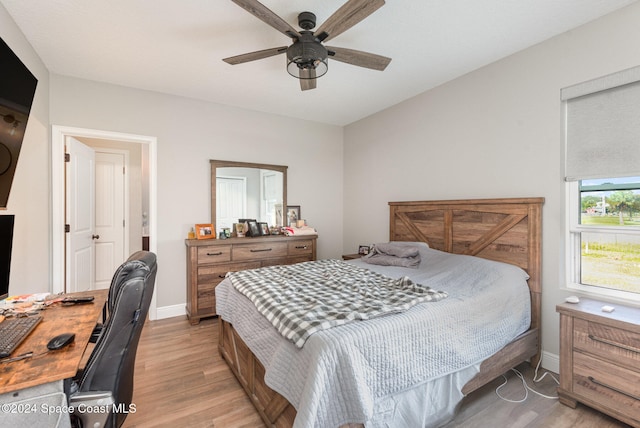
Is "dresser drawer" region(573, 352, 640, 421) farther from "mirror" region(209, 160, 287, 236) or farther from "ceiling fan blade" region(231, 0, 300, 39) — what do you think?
"mirror" region(209, 160, 287, 236)

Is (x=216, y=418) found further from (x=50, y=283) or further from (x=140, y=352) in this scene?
(x=50, y=283)

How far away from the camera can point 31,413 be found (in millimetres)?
961

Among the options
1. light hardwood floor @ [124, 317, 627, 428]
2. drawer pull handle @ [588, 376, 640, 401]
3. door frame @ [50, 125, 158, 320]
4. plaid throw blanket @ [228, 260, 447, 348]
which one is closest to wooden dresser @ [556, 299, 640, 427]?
drawer pull handle @ [588, 376, 640, 401]

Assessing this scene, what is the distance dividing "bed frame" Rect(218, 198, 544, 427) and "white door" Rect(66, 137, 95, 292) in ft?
6.87

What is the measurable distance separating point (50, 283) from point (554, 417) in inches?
172

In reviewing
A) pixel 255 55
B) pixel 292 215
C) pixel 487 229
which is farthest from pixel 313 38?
pixel 292 215

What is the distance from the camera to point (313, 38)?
1.93 m

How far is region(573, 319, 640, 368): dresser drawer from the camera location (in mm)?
1670

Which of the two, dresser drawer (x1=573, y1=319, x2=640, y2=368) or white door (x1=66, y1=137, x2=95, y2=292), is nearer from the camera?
dresser drawer (x1=573, y1=319, x2=640, y2=368)

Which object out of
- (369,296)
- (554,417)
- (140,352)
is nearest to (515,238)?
(554,417)

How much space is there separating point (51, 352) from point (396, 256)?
261 cm

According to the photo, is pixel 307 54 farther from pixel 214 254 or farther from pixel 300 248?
pixel 300 248

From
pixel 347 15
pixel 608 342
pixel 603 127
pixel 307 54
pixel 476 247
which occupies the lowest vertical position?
pixel 608 342

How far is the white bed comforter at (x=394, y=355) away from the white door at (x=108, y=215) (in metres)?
3.48
